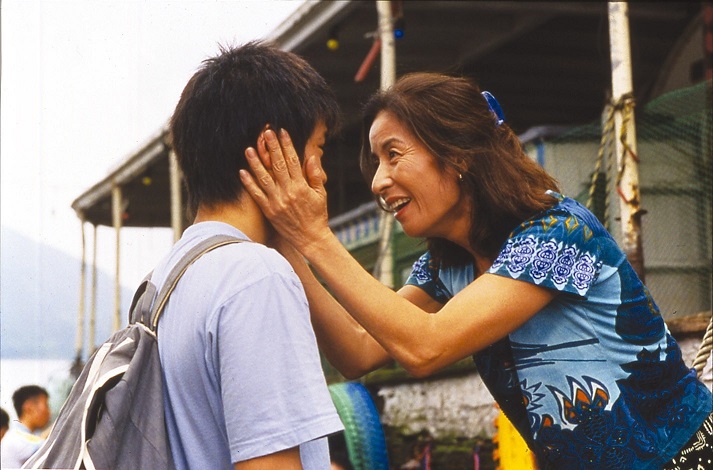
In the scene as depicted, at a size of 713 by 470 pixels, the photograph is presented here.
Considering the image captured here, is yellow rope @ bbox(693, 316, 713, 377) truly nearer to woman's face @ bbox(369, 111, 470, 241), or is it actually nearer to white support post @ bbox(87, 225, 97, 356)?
woman's face @ bbox(369, 111, 470, 241)

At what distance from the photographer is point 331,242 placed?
229 cm

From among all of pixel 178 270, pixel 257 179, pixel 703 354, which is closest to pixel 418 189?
pixel 257 179

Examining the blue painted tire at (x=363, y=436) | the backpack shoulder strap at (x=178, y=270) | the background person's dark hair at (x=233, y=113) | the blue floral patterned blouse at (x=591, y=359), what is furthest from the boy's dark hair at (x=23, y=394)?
the backpack shoulder strap at (x=178, y=270)

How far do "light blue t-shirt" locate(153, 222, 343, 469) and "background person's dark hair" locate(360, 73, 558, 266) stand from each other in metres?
0.92

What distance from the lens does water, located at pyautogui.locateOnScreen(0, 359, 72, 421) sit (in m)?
5.56

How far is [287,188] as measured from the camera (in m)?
2.05

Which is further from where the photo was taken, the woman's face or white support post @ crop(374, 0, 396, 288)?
white support post @ crop(374, 0, 396, 288)

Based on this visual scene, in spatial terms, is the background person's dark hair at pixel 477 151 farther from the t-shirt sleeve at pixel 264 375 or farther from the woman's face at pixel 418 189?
the t-shirt sleeve at pixel 264 375

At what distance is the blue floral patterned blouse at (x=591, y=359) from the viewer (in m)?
2.38

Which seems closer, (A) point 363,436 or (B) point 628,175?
(A) point 363,436

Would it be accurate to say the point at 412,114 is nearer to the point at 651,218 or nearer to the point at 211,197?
the point at 211,197

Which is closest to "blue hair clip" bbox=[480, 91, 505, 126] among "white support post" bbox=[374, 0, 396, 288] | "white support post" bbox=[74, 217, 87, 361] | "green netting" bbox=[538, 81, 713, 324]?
"green netting" bbox=[538, 81, 713, 324]

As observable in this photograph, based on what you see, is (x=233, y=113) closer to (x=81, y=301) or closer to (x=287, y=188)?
(x=287, y=188)

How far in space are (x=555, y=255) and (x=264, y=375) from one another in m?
0.95
